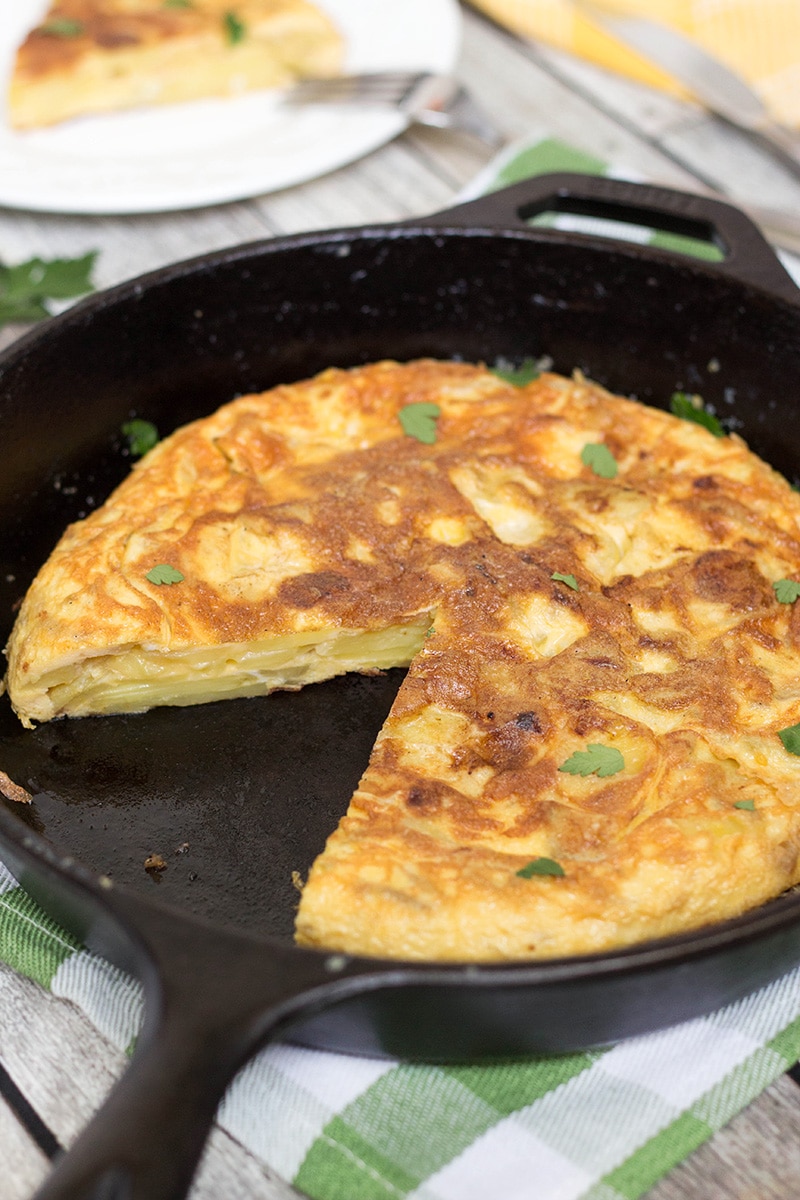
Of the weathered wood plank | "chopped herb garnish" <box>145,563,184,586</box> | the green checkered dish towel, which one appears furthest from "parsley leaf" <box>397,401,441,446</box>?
the weathered wood plank

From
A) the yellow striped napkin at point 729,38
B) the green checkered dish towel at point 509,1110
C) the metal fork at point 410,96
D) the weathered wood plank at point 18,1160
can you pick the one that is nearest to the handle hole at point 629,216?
the metal fork at point 410,96

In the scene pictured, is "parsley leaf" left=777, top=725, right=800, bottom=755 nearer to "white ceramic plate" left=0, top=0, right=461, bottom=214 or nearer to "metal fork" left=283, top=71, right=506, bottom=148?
"white ceramic plate" left=0, top=0, right=461, bottom=214

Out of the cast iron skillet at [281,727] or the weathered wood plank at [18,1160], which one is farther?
the weathered wood plank at [18,1160]

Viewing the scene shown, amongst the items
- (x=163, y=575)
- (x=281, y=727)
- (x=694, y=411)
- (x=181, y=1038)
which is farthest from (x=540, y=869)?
(x=694, y=411)

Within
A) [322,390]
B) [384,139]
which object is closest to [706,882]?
[322,390]

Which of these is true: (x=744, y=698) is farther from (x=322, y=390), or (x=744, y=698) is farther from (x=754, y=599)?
(x=322, y=390)

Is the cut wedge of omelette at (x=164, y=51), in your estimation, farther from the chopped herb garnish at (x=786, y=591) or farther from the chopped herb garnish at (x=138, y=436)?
the chopped herb garnish at (x=786, y=591)
